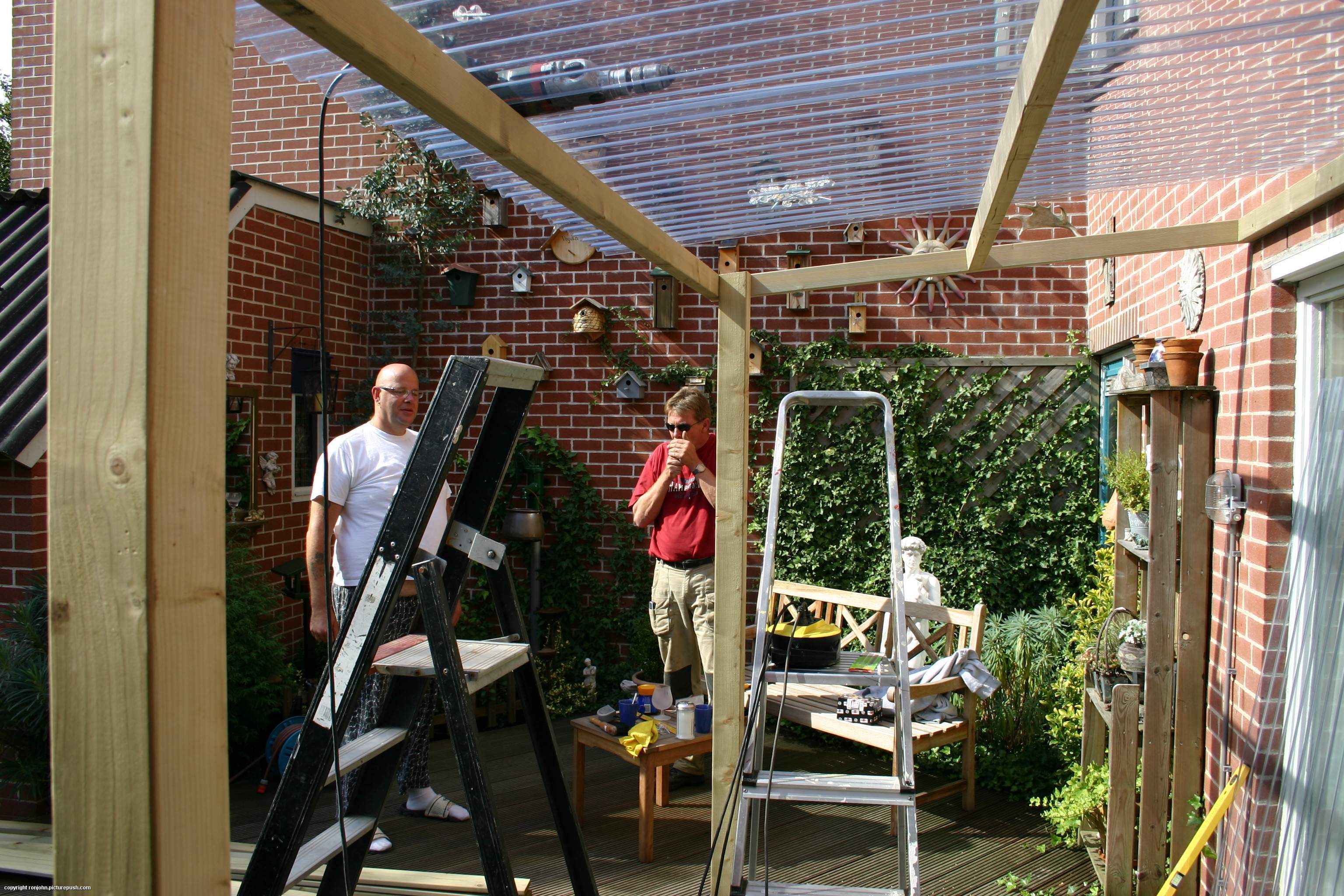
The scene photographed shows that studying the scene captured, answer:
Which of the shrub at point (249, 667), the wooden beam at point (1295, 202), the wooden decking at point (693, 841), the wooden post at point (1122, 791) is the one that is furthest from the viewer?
the shrub at point (249, 667)

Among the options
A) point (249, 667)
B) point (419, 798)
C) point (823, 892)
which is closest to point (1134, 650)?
point (823, 892)

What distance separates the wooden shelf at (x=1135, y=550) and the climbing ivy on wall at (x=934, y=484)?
5.24 feet

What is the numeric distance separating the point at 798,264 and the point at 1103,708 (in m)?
3.01

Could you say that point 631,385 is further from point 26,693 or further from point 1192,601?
point 1192,601

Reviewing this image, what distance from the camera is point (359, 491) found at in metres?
3.16

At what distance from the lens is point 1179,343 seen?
9.23 feet

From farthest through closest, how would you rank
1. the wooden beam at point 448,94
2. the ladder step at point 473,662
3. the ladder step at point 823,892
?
1. the ladder step at point 823,892
2. the ladder step at point 473,662
3. the wooden beam at point 448,94

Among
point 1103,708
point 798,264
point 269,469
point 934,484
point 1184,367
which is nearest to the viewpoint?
point 1184,367

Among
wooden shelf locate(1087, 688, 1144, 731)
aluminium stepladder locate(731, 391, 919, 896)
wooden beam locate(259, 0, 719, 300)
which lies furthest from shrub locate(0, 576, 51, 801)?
wooden shelf locate(1087, 688, 1144, 731)

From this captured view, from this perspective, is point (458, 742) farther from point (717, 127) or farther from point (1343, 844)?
point (1343, 844)

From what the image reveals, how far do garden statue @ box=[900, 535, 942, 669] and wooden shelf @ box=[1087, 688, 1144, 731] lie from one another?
0.95 m

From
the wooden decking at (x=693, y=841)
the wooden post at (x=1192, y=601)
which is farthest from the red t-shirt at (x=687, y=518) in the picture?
the wooden post at (x=1192, y=601)

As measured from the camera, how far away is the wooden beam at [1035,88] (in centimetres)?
120

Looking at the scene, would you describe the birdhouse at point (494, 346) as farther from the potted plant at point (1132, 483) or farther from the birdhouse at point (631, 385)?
the potted plant at point (1132, 483)
